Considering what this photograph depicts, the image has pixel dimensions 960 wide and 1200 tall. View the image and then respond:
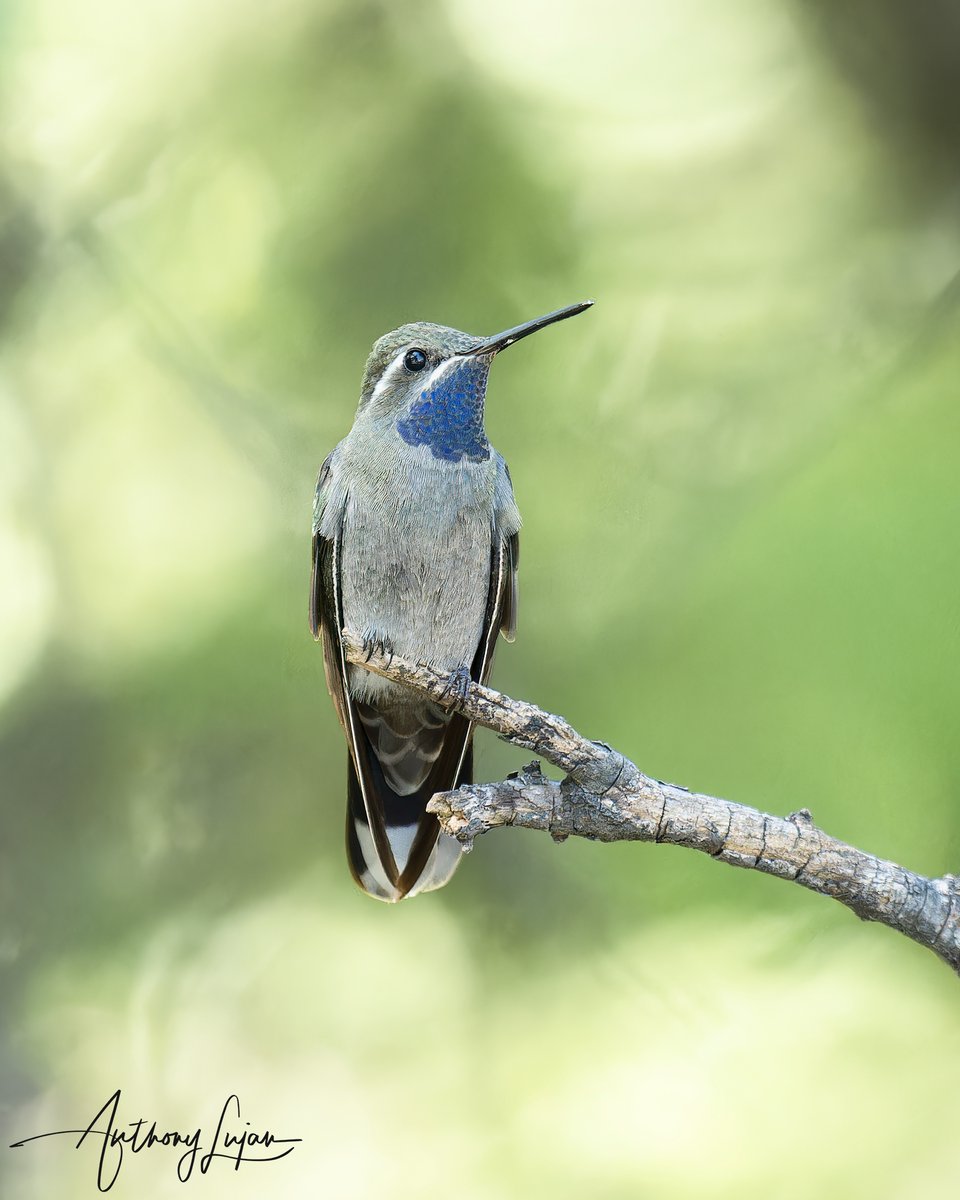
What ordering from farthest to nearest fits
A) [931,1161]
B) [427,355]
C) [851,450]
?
[851,450]
[931,1161]
[427,355]

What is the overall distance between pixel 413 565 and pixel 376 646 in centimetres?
13

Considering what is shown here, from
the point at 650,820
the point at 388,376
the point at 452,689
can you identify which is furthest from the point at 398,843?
the point at 388,376

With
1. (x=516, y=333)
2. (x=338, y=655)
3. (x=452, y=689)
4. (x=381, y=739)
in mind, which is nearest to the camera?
(x=452, y=689)

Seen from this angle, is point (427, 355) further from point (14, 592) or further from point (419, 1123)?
point (419, 1123)

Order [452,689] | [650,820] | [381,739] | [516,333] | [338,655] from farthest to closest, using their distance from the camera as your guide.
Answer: [381,739]
[338,655]
[516,333]
[452,689]
[650,820]

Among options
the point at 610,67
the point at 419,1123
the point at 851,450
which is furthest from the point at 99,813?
the point at 610,67

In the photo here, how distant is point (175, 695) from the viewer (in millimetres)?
1981

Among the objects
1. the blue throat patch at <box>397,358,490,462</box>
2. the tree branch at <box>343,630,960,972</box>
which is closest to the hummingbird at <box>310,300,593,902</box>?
the blue throat patch at <box>397,358,490,462</box>

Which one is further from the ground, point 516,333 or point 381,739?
point 516,333

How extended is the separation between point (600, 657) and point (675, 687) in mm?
136
